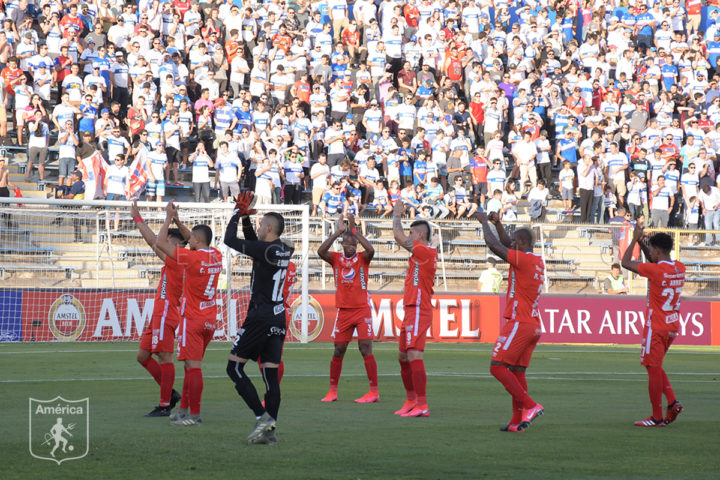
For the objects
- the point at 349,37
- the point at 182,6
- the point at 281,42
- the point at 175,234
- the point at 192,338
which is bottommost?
the point at 192,338

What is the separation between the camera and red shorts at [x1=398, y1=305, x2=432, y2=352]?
11.4 meters

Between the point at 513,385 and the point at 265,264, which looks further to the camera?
the point at 513,385

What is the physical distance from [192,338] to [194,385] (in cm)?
48

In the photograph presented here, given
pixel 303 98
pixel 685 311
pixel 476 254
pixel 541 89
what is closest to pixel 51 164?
pixel 303 98

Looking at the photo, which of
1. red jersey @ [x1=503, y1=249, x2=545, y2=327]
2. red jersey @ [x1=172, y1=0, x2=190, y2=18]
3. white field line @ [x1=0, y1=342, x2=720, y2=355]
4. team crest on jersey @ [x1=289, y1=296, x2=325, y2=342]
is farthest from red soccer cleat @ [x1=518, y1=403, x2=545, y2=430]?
red jersey @ [x1=172, y1=0, x2=190, y2=18]

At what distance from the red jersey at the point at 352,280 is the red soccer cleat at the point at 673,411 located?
4.14m

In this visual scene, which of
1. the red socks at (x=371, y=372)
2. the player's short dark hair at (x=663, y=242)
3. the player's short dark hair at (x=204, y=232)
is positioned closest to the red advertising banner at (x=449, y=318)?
the red socks at (x=371, y=372)

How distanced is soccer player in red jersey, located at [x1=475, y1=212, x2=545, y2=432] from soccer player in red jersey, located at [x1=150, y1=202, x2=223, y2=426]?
2896 mm

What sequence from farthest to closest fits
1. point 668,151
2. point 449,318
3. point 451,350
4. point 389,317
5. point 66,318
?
point 668,151
point 449,318
point 389,317
point 451,350
point 66,318

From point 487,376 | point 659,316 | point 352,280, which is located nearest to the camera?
point 659,316

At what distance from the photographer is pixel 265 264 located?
30.8 ft

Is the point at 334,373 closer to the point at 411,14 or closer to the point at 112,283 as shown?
the point at 112,283

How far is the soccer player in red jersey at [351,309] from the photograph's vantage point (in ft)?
42.1

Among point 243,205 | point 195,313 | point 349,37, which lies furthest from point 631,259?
point 349,37
